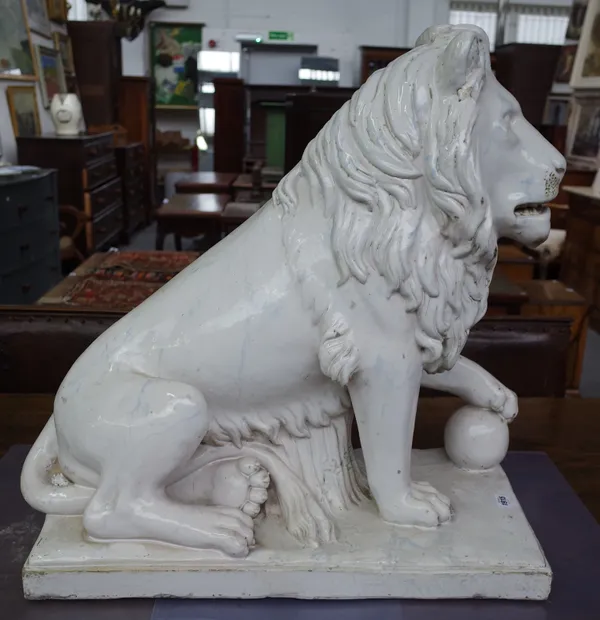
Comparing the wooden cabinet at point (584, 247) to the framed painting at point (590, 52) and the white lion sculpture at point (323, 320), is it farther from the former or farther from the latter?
the white lion sculpture at point (323, 320)

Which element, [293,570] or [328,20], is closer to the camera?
[293,570]

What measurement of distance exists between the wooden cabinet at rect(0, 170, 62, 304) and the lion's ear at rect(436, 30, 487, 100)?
2382 millimetres

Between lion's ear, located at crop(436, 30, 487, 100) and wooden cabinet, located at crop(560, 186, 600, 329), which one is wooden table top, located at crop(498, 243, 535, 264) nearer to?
wooden cabinet, located at crop(560, 186, 600, 329)

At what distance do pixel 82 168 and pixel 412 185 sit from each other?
339cm

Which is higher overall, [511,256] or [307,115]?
[307,115]

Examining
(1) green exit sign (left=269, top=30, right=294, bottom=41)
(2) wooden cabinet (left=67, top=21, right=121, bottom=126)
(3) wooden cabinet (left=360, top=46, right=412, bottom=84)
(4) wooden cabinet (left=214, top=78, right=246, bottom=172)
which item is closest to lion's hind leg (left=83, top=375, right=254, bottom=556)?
(2) wooden cabinet (left=67, top=21, right=121, bottom=126)

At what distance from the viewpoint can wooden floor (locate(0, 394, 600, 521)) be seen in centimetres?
132

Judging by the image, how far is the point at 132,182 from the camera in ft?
17.3

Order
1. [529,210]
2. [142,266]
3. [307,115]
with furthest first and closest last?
1. [307,115]
2. [142,266]
3. [529,210]

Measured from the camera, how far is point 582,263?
3.70 metres

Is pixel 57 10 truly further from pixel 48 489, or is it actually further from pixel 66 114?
pixel 48 489

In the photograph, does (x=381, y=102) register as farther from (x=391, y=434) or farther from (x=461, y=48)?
(x=391, y=434)

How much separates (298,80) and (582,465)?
689 cm

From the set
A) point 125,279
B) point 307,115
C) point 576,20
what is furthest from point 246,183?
point 576,20
